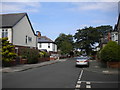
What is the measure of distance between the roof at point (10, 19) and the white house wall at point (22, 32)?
1.99 feet

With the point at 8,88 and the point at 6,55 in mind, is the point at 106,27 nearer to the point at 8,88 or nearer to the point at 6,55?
the point at 6,55

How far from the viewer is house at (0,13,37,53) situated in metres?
30.2

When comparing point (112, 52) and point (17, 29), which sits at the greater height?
point (17, 29)

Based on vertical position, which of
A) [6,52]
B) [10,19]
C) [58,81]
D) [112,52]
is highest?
[10,19]

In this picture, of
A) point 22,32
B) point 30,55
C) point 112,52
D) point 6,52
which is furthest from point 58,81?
point 22,32

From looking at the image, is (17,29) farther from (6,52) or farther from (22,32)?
(6,52)

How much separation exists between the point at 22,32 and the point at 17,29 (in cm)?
214

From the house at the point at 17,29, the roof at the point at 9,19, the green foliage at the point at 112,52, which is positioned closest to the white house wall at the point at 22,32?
the house at the point at 17,29

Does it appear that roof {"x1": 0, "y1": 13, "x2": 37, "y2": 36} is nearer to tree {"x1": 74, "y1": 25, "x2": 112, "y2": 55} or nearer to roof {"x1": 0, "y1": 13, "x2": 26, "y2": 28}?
roof {"x1": 0, "y1": 13, "x2": 26, "y2": 28}

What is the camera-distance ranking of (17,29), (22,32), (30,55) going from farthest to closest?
(22,32) → (17,29) → (30,55)

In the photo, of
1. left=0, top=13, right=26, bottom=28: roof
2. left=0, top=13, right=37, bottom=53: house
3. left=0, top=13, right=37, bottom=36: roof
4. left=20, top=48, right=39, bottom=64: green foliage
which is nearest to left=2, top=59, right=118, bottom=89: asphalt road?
left=20, top=48, right=39, bottom=64: green foliage

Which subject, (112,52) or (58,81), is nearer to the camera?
(58,81)

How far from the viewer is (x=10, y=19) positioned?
109 feet

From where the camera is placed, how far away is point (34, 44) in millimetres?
40469
